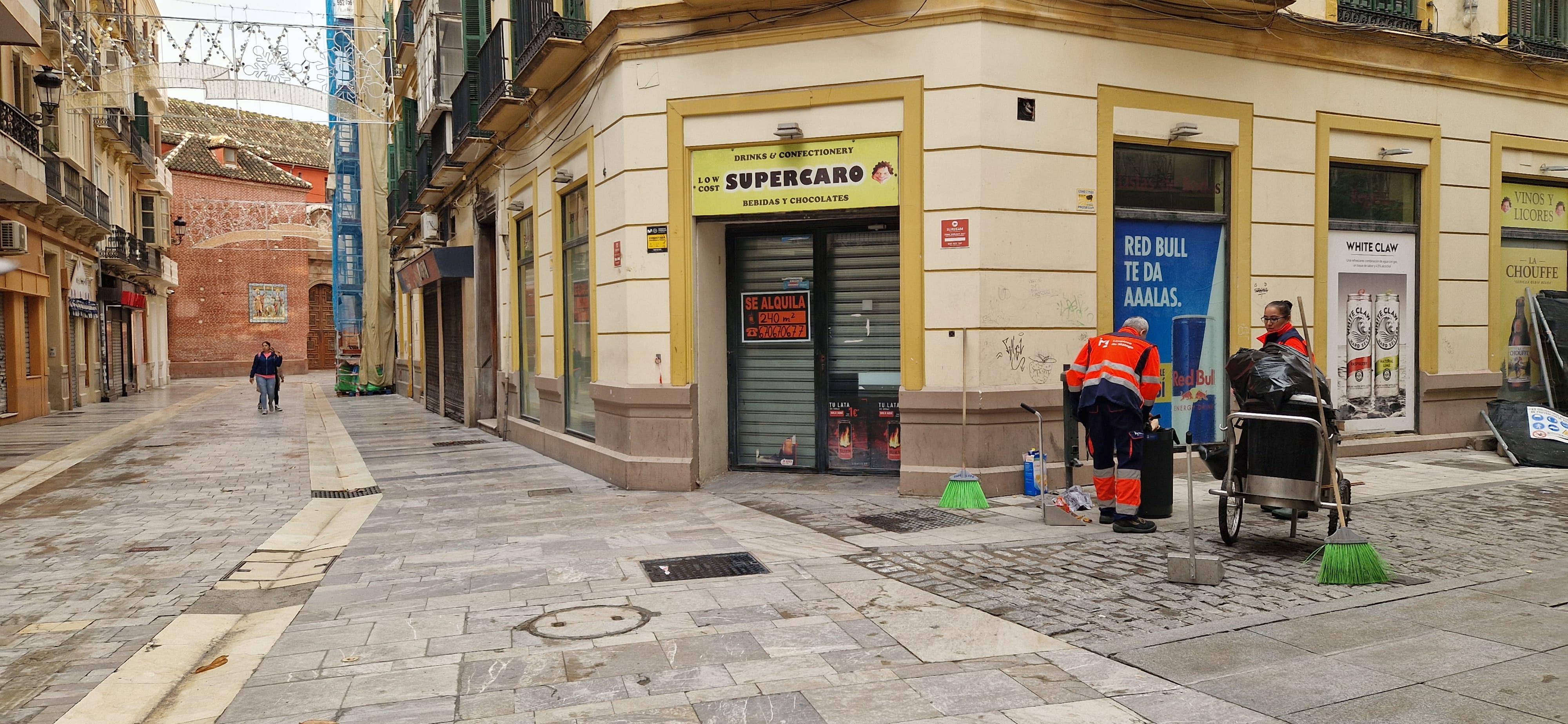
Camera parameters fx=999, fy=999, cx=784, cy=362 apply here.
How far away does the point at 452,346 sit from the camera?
20.7 metres

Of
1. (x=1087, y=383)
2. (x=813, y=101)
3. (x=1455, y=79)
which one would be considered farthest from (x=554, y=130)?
(x=1455, y=79)

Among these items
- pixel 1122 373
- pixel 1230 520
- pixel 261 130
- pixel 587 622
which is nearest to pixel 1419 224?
pixel 1122 373

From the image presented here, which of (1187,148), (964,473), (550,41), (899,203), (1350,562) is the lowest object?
(1350,562)

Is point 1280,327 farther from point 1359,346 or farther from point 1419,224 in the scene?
point 1419,224

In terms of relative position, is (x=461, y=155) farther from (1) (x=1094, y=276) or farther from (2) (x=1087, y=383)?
(2) (x=1087, y=383)

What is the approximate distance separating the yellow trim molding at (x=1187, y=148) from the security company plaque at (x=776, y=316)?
A: 2976 mm

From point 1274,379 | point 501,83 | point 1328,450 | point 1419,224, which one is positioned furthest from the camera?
point 501,83

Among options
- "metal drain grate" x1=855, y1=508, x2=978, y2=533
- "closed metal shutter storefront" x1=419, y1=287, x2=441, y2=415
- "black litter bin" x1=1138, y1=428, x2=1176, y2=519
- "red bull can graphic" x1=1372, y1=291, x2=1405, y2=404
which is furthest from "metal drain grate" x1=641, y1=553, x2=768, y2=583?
"closed metal shutter storefront" x1=419, y1=287, x2=441, y2=415

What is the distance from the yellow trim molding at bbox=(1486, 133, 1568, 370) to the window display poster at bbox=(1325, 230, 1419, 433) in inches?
49.1

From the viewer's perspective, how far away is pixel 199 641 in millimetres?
5422

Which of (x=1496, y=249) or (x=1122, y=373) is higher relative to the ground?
(x=1496, y=249)

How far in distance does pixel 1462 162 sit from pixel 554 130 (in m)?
11.3

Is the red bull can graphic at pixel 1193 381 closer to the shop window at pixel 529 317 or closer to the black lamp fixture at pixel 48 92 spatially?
the shop window at pixel 529 317

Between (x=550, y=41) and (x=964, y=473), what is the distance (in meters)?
6.24
